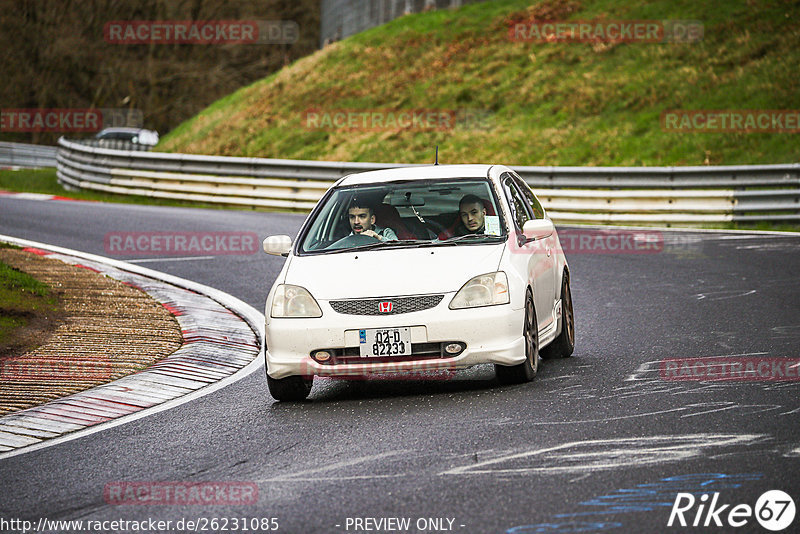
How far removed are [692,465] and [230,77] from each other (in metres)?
55.1

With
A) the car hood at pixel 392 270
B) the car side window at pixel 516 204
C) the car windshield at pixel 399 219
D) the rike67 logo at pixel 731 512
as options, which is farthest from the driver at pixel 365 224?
the rike67 logo at pixel 731 512

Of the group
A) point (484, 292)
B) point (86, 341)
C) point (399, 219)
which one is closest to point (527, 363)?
point (484, 292)

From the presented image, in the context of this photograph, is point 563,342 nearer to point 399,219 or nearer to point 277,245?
point 399,219

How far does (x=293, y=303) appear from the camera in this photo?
26.1 ft

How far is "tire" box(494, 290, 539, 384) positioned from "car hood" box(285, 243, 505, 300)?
0.44 meters

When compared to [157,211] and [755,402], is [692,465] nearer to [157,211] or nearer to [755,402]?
[755,402]

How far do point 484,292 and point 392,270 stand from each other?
0.65 meters

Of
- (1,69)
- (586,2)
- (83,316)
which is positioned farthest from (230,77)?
(83,316)

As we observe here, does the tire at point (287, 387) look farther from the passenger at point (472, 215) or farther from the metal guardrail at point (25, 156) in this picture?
the metal guardrail at point (25, 156)

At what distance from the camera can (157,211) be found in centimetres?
2239

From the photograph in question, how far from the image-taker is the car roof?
9.01 meters

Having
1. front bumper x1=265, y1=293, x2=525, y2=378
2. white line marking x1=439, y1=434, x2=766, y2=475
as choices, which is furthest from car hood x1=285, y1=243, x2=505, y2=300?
white line marking x1=439, y1=434, x2=766, y2=475

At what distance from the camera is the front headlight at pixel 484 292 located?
7832mm

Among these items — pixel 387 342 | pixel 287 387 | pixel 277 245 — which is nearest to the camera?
pixel 387 342
